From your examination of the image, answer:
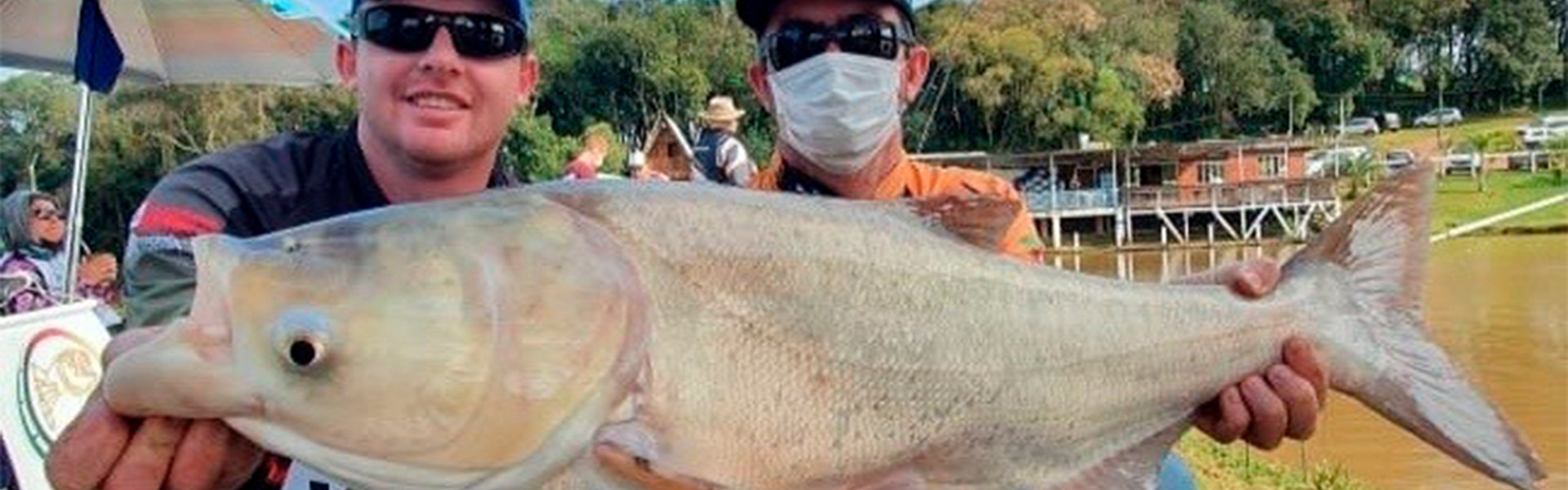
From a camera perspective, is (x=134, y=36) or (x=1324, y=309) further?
(x=134, y=36)

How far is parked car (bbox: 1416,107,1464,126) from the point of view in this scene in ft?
288

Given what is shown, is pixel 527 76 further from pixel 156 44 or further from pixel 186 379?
pixel 156 44

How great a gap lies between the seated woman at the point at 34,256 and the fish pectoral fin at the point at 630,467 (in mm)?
5965

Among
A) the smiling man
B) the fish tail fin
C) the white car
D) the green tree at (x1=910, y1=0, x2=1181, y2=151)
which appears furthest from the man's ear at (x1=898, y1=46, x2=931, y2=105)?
the white car

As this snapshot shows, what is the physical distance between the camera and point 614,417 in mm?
2070

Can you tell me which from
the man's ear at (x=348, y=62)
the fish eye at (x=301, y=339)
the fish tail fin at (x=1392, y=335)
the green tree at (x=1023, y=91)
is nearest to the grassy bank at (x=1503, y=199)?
the green tree at (x=1023, y=91)

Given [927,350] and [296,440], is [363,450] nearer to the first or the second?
[296,440]

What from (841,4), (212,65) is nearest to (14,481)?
(841,4)

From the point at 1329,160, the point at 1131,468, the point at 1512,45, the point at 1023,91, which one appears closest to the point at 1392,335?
the point at 1131,468

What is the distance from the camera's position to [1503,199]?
2418 inches

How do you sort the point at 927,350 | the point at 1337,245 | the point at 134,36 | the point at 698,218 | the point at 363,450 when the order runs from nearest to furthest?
the point at 363,450 < the point at 698,218 < the point at 927,350 < the point at 1337,245 < the point at 134,36

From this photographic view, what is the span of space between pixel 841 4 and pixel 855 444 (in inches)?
67.4

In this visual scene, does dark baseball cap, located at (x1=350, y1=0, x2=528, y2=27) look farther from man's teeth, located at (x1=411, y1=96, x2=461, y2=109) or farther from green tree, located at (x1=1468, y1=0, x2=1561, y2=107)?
green tree, located at (x1=1468, y1=0, x2=1561, y2=107)

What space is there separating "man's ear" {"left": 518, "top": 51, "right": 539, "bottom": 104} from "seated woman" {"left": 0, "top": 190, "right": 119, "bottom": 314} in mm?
4608
